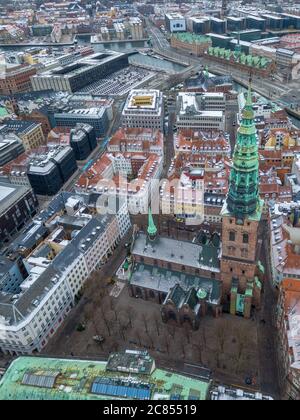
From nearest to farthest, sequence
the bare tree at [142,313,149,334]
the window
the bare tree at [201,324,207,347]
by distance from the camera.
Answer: the window < the bare tree at [201,324,207,347] < the bare tree at [142,313,149,334]

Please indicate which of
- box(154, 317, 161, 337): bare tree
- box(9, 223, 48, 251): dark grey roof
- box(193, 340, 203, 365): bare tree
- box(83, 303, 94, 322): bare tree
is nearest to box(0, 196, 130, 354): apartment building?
box(9, 223, 48, 251): dark grey roof

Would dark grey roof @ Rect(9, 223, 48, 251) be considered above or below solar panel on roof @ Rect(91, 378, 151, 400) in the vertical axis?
below

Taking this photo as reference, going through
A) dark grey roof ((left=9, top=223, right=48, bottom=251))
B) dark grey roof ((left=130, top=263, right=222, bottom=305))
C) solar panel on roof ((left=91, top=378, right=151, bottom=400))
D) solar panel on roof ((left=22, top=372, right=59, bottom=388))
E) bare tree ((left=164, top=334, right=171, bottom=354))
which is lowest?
bare tree ((left=164, top=334, right=171, bottom=354))

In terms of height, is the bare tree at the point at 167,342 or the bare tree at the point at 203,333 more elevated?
the bare tree at the point at 203,333

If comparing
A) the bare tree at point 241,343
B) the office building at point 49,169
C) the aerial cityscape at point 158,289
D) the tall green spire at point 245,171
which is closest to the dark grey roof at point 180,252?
the aerial cityscape at point 158,289

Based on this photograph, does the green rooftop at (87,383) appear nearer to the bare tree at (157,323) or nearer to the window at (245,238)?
the bare tree at (157,323)

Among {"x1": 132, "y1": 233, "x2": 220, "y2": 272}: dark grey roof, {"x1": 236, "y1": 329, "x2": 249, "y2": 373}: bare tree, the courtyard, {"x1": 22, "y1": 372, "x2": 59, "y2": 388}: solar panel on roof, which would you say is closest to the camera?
{"x1": 22, "y1": 372, "x2": 59, "y2": 388}: solar panel on roof

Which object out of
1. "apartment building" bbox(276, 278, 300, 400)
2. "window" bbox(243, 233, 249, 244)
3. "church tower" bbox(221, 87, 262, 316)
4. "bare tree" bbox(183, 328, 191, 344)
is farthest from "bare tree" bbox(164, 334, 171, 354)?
"window" bbox(243, 233, 249, 244)

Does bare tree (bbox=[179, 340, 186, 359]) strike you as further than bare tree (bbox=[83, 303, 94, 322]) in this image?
No

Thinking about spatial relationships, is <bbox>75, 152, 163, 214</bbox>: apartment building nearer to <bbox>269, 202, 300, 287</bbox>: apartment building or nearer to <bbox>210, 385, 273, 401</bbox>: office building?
<bbox>269, 202, 300, 287</bbox>: apartment building
